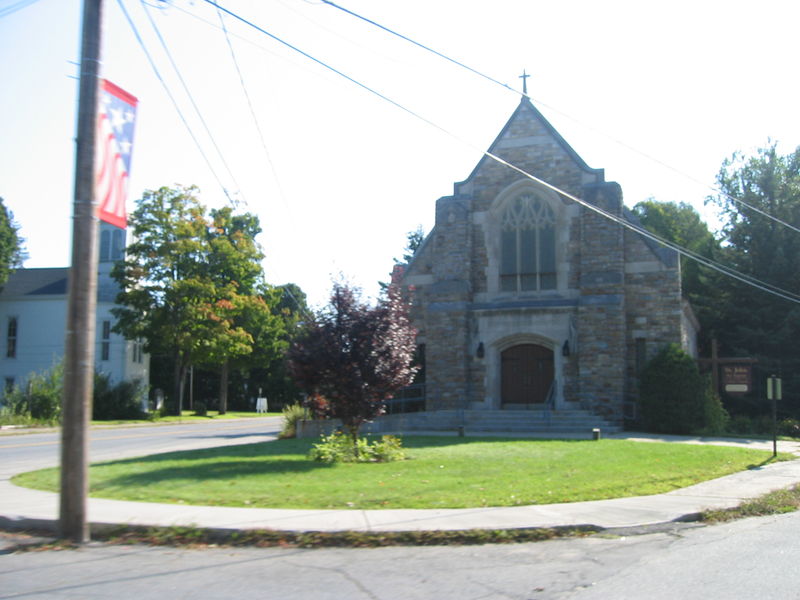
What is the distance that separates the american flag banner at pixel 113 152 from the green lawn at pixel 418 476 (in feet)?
12.7

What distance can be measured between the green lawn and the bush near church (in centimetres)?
520

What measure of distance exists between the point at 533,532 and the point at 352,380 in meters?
6.58

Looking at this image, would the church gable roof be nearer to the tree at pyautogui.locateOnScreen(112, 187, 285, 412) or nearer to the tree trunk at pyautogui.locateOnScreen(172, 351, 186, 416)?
the tree at pyautogui.locateOnScreen(112, 187, 285, 412)

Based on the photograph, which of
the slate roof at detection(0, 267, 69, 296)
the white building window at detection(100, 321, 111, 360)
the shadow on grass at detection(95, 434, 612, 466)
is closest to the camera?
the shadow on grass at detection(95, 434, 612, 466)

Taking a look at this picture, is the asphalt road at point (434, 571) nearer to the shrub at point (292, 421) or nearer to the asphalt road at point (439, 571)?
the asphalt road at point (439, 571)

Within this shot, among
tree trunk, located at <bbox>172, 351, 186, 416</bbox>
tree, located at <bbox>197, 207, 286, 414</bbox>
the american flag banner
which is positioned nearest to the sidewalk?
the american flag banner

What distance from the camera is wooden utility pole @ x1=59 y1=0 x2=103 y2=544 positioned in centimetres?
751

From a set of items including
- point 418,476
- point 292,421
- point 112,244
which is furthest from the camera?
point 112,244

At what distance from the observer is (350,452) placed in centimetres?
1398

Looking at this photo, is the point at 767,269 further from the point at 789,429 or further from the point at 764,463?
the point at 764,463

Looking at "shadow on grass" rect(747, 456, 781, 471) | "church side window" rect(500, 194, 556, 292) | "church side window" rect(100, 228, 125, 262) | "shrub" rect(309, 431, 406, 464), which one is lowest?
"shadow on grass" rect(747, 456, 781, 471)

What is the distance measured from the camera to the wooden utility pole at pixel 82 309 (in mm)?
7512

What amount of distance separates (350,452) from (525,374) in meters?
12.7

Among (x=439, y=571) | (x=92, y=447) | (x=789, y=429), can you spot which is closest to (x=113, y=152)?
(x=439, y=571)
